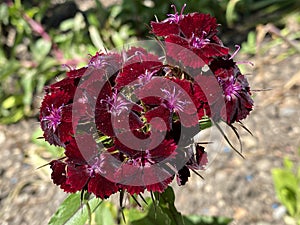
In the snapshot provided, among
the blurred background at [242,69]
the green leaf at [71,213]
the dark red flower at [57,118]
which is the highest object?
the dark red flower at [57,118]

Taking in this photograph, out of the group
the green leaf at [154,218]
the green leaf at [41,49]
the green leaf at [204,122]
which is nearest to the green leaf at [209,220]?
the green leaf at [154,218]

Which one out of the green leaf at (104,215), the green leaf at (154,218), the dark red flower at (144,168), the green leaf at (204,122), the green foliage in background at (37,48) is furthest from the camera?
the green foliage in background at (37,48)

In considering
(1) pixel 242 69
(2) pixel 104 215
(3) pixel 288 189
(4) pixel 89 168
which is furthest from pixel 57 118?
(1) pixel 242 69

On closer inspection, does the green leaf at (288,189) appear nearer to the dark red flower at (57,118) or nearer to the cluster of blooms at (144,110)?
the cluster of blooms at (144,110)

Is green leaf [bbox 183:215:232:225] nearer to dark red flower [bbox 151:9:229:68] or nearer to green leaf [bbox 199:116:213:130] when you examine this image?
green leaf [bbox 199:116:213:130]

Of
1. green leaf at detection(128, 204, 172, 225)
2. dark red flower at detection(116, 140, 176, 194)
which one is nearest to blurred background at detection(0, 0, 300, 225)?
green leaf at detection(128, 204, 172, 225)

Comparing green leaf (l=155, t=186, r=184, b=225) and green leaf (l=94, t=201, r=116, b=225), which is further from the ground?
green leaf (l=155, t=186, r=184, b=225)
